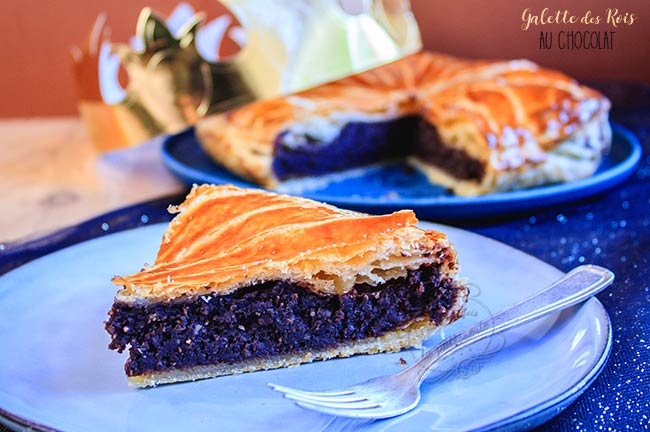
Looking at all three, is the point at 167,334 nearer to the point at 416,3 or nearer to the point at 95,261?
the point at 95,261

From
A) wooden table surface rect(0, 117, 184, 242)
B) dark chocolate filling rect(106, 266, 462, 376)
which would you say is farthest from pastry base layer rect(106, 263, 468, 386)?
wooden table surface rect(0, 117, 184, 242)

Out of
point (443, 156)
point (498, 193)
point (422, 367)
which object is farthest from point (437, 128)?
point (422, 367)

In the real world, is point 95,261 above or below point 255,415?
above

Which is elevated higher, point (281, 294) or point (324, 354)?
point (281, 294)

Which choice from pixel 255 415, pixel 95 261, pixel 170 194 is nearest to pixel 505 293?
pixel 255 415

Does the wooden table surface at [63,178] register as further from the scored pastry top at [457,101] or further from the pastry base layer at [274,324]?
the pastry base layer at [274,324]

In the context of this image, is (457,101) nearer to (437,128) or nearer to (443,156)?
(437,128)
